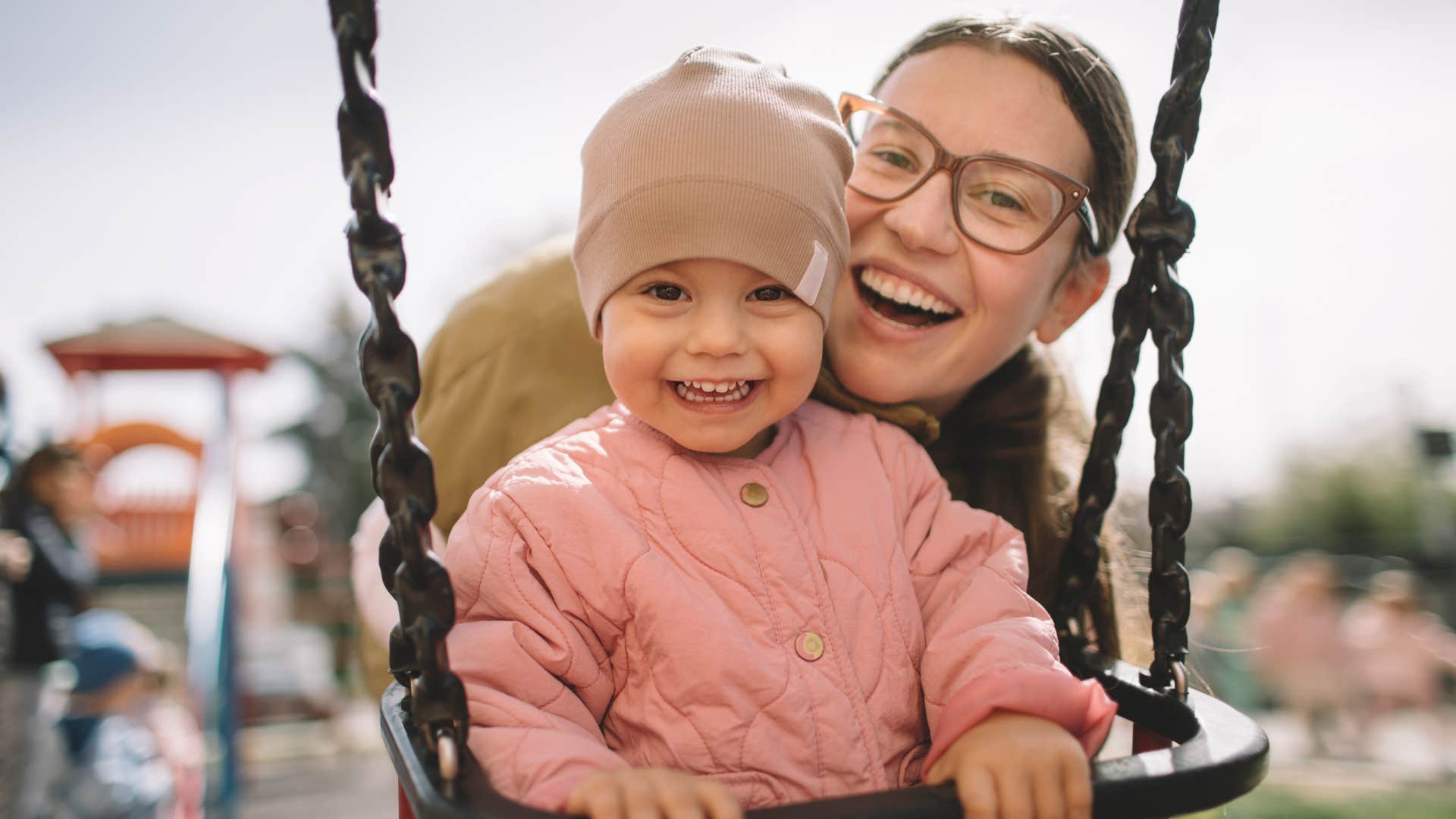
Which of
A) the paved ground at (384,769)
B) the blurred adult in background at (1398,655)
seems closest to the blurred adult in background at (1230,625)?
the paved ground at (384,769)

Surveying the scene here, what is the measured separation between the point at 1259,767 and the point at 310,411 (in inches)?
1566

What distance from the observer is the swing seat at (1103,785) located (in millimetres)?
757

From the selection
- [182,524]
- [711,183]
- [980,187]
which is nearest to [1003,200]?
[980,187]

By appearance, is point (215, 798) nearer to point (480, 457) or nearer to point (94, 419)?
point (480, 457)

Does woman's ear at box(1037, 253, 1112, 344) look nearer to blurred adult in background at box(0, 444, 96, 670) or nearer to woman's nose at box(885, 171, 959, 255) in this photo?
woman's nose at box(885, 171, 959, 255)

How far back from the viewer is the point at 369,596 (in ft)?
5.69

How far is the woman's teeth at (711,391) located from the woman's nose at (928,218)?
482mm

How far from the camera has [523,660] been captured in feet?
3.19

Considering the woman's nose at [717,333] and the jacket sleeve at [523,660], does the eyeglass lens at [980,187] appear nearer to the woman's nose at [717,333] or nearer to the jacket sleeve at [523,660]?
the woman's nose at [717,333]

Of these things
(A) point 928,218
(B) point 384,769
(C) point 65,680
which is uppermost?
(A) point 928,218

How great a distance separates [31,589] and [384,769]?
20.1 feet

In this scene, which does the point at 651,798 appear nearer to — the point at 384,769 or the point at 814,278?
the point at 814,278

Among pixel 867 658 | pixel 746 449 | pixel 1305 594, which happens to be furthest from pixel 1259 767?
pixel 1305 594

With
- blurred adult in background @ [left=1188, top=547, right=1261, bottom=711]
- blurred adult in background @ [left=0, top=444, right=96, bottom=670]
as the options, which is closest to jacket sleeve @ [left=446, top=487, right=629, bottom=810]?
blurred adult in background @ [left=0, top=444, right=96, bottom=670]
